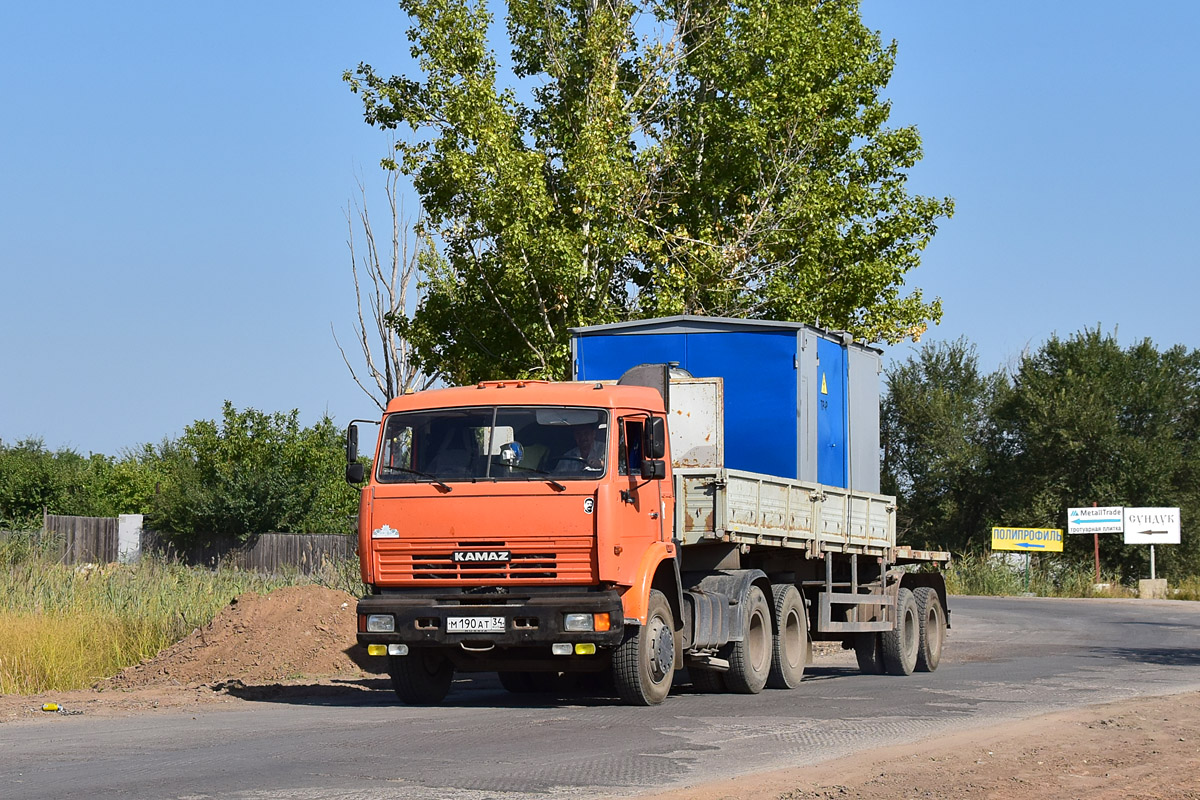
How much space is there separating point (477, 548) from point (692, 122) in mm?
16853

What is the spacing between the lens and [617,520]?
43.0 ft

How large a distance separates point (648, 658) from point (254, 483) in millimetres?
32654

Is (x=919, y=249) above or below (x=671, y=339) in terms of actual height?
above

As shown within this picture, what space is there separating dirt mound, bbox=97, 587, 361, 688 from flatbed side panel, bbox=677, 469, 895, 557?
5.49 m

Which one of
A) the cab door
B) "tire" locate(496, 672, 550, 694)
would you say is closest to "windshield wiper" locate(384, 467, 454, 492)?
the cab door

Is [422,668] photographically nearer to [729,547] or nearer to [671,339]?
[729,547]

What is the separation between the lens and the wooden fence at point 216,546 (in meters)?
39.4

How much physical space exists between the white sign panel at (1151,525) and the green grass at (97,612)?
33.6 metres

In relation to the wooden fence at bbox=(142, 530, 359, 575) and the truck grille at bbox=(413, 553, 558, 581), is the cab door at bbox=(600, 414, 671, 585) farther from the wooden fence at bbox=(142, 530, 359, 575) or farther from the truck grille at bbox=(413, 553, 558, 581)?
the wooden fence at bbox=(142, 530, 359, 575)

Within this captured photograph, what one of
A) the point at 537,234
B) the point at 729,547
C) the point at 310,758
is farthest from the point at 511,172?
the point at 310,758

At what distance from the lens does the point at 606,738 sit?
36.7 feet

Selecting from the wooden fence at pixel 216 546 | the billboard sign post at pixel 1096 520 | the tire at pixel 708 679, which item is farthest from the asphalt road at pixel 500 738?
the billboard sign post at pixel 1096 520

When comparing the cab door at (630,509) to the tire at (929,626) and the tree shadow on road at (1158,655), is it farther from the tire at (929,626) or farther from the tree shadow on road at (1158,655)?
the tree shadow on road at (1158,655)

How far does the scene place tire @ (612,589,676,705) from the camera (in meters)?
13.3
